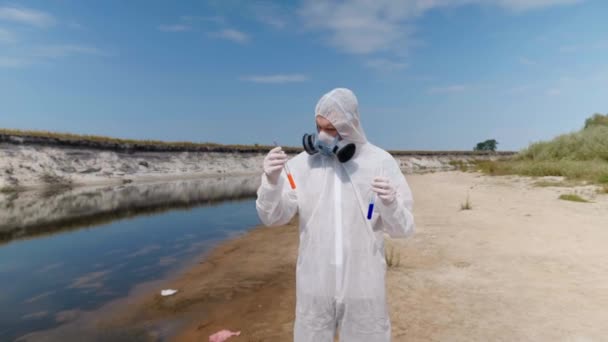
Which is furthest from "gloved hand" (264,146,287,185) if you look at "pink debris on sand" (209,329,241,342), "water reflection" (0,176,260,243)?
"water reflection" (0,176,260,243)

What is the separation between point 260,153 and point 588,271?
42319mm

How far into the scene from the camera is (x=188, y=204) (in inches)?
651

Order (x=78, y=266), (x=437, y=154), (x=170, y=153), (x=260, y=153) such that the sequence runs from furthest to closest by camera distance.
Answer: (x=437, y=154) → (x=260, y=153) → (x=170, y=153) → (x=78, y=266)

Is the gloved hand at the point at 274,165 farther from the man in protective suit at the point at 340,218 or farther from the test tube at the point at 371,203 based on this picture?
the test tube at the point at 371,203

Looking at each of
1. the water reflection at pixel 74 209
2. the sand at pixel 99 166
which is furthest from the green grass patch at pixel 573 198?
the sand at pixel 99 166

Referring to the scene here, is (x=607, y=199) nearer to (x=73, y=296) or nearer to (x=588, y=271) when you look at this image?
(x=588, y=271)

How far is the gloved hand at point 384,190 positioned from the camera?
2.05 metres

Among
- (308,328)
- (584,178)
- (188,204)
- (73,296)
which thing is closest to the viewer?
(308,328)

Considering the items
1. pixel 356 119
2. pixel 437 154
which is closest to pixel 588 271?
pixel 356 119

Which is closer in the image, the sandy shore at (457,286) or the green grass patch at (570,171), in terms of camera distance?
the sandy shore at (457,286)

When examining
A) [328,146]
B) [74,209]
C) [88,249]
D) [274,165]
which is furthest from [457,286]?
[74,209]

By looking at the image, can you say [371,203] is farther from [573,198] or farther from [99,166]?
[99,166]

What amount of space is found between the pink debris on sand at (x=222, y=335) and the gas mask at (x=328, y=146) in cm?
281

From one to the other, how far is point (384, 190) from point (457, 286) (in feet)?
12.0
